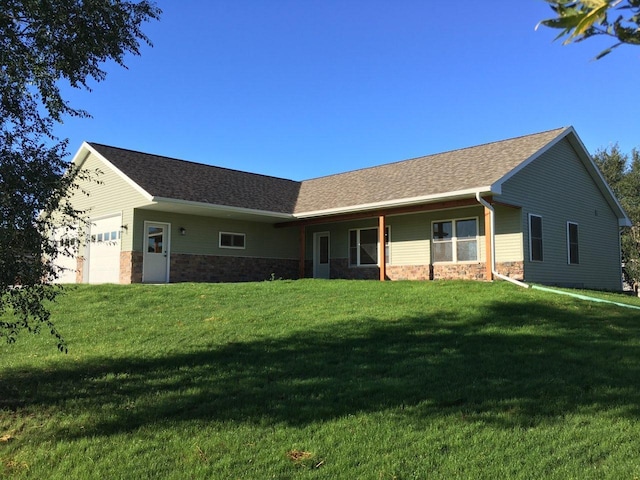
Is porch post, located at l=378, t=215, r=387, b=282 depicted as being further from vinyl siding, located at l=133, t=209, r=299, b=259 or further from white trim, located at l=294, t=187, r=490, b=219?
vinyl siding, located at l=133, t=209, r=299, b=259

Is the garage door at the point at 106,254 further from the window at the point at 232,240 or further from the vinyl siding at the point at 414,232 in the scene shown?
the vinyl siding at the point at 414,232

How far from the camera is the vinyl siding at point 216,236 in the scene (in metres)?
16.8

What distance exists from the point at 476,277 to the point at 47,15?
12765 mm

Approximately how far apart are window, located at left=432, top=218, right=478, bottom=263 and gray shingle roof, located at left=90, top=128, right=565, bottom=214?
1.50 metres

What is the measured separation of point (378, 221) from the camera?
60.2 feet

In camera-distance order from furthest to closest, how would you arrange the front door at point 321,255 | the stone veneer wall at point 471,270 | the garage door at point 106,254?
the front door at point 321,255
the garage door at point 106,254
the stone veneer wall at point 471,270

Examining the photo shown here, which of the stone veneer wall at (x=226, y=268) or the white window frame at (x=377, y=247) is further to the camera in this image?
the white window frame at (x=377, y=247)

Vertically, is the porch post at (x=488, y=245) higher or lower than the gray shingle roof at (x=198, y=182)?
lower

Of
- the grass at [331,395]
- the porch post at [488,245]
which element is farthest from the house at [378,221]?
the grass at [331,395]

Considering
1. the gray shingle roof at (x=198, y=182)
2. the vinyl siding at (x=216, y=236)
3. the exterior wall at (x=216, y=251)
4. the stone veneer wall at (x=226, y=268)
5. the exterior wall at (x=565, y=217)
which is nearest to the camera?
the exterior wall at (x=565, y=217)

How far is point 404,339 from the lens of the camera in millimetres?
7457

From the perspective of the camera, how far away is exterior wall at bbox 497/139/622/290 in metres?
15.4

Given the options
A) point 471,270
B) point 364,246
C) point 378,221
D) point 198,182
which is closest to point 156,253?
point 198,182

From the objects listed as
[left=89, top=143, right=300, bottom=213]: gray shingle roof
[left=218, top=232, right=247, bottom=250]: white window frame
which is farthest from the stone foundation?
[left=89, top=143, right=300, bottom=213]: gray shingle roof
